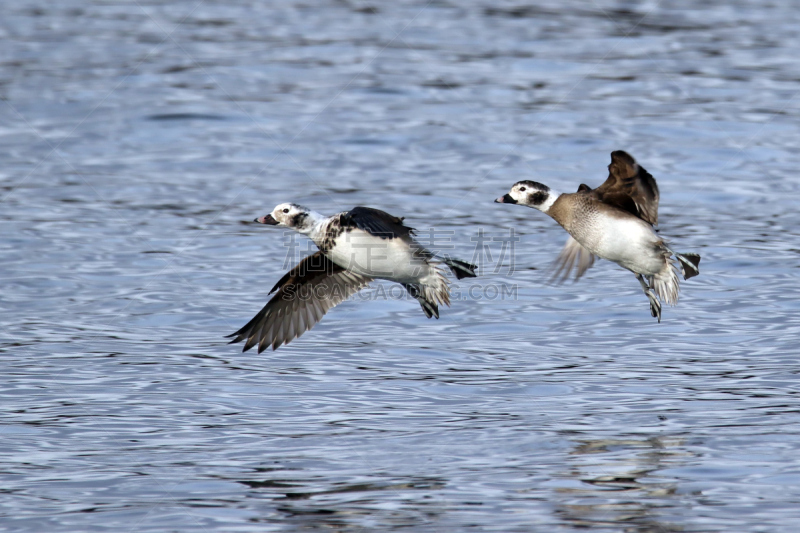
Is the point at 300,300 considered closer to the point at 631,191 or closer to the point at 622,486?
the point at 631,191

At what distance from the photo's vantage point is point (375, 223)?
7.96 meters

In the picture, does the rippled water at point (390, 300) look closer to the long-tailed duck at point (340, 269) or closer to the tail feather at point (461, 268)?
the long-tailed duck at point (340, 269)

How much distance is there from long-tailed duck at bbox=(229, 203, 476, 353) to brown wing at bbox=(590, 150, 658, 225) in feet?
4.19

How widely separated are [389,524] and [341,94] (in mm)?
12739

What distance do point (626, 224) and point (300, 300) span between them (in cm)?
261

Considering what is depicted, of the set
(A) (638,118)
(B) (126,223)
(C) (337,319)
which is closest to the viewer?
(C) (337,319)

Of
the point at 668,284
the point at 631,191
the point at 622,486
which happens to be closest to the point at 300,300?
the point at 631,191

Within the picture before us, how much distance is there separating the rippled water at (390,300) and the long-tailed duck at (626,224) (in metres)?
0.86

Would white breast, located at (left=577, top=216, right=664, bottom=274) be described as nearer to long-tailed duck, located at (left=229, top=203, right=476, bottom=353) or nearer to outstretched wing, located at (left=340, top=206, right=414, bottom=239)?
long-tailed duck, located at (left=229, top=203, right=476, bottom=353)

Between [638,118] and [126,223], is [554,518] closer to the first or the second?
[126,223]

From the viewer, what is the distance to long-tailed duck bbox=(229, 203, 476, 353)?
8.12 m

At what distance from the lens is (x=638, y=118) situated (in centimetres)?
1714

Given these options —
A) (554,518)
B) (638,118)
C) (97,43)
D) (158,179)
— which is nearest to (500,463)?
(554,518)

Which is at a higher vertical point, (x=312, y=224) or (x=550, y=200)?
(x=550, y=200)
